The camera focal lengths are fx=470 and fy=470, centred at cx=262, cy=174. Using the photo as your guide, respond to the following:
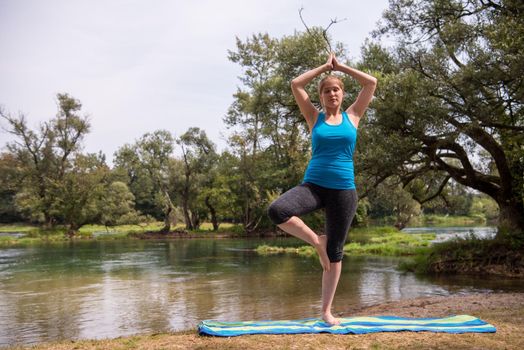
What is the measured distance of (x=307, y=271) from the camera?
59.3 ft

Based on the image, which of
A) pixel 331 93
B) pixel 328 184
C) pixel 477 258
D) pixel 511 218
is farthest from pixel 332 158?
pixel 511 218

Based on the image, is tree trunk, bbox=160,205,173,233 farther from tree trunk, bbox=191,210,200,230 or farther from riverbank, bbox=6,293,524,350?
riverbank, bbox=6,293,524,350

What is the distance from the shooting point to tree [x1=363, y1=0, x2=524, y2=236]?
1297 cm

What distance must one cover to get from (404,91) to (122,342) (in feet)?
37.7

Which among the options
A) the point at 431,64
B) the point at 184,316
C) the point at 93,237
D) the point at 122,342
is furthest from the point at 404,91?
the point at 93,237

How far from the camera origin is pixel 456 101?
14.0m

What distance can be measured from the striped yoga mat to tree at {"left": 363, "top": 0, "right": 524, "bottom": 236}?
338 inches

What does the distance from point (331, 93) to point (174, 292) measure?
10.2 meters

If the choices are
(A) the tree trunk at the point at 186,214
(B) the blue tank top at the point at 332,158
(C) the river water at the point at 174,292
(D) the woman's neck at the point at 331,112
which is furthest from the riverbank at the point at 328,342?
(A) the tree trunk at the point at 186,214

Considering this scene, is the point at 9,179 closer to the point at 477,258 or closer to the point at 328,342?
the point at 477,258

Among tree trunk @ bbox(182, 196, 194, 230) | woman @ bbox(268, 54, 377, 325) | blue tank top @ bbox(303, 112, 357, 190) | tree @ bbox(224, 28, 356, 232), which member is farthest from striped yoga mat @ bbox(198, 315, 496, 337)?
tree trunk @ bbox(182, 196, 194, 230)

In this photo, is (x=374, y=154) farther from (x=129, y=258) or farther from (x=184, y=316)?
(x=129, y=258)

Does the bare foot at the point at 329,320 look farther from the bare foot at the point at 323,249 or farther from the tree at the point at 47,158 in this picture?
the tree at the point at 47,158

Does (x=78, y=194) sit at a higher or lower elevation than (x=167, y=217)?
higher
